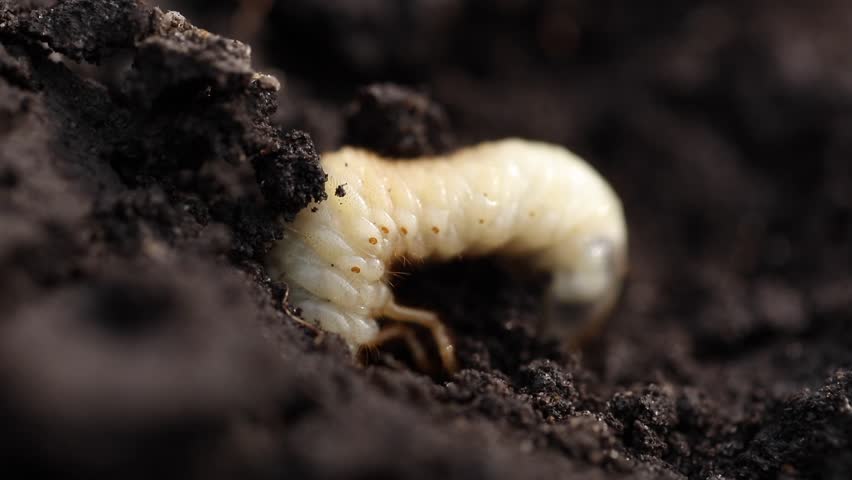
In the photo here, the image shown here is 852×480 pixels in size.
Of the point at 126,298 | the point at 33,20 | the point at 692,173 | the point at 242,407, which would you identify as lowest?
the point at 242,407

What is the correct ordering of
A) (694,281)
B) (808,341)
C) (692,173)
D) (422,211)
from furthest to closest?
(692,173) < (694,281) < (808,341) < (422,211)

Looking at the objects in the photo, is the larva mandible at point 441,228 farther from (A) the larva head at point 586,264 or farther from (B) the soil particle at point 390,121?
(B) the soil particle at point 390,121

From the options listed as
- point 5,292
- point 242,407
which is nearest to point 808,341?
point 242,407

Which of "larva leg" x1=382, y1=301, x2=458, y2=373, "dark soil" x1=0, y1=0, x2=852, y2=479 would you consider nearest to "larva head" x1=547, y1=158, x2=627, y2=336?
"dark soil" x1=0, y1=0, x2=852, y2=479

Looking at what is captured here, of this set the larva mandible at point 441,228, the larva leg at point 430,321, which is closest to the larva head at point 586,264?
the larva mandible at point 441,228

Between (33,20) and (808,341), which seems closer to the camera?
(33,20)

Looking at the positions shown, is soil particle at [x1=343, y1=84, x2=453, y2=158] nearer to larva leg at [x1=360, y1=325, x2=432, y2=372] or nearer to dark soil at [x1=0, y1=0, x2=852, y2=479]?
dark soil at [x1=0, y1=0, x2=852, y2=479]

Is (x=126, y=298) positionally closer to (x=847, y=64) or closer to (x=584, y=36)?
(x=584, y=36)
